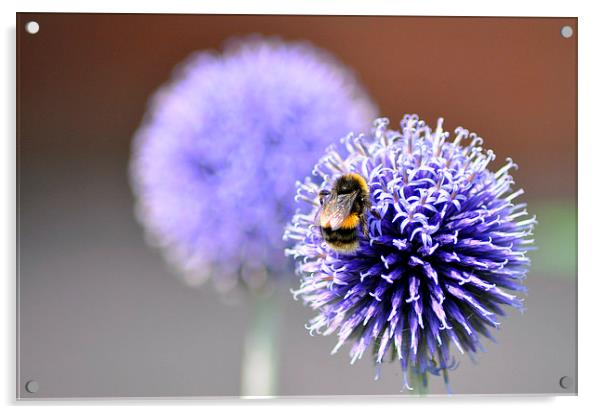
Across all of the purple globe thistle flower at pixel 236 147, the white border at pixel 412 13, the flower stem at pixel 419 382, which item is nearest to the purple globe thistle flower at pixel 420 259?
the flower stem at pixel 419 382

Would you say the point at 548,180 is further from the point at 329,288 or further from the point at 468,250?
the point at 329,288

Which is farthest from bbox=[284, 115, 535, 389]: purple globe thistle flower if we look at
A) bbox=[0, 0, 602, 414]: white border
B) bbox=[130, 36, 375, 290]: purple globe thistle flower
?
bbox=[0, 0, 602, 414]: white border

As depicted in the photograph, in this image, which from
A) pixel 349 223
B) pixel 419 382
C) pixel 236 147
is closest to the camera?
pixel 349 223

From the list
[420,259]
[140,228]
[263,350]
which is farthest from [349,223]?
[140,228]

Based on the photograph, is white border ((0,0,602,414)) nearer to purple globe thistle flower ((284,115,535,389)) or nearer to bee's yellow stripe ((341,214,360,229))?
purple globe thistle flower ((284,115,535,389))

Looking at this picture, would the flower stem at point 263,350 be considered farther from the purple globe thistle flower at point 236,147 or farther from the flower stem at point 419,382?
the flower stem at point 419,382

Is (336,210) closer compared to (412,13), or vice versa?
(336,210)

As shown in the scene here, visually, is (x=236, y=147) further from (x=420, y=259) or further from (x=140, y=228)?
(x=420, y=259)
